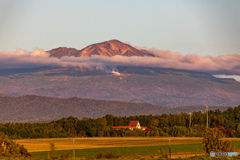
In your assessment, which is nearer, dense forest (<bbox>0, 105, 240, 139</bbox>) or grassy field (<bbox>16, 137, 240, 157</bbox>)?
grassy field (<bbox>16, 137, 240, 157</bbox>)

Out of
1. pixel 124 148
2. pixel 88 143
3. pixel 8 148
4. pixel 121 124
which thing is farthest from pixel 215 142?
pixel 121 124

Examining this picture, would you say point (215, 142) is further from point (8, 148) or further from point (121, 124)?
point (121, 124)

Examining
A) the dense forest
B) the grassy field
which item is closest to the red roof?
the dense forest

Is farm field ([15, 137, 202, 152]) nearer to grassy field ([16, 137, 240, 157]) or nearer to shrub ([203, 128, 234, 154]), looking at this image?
grassy field ([16, 137, 240, 157])

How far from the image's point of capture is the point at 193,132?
14888 centimetres

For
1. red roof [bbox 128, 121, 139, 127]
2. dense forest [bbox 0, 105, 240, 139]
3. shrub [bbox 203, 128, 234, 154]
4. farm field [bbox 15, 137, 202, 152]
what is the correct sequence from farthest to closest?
red roof [bbox 128, 121, 139, 127], dense forest [bbox 0, 105, 240, 139], farm field [bbox 15, 137, 202, 152], shrub [bbox 203, 128, 234, 154]

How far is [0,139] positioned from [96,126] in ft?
342

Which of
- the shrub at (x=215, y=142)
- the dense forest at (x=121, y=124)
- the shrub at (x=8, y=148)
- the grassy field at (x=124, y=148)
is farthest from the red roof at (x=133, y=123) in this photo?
the shrub at (x=8, y=148)

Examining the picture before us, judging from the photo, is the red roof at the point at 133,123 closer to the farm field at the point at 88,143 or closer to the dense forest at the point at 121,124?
the dense forest at the point at 121,124

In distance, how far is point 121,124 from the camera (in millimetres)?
192125

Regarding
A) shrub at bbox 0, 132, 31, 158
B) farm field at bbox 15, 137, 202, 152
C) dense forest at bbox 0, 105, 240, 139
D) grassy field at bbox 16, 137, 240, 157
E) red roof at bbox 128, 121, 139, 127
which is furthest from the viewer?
red roof at bbox 128, 121, 139, 127

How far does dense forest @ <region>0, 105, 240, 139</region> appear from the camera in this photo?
14462 centimetres

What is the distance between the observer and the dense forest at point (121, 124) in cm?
14462

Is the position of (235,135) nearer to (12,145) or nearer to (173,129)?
(173,129)
